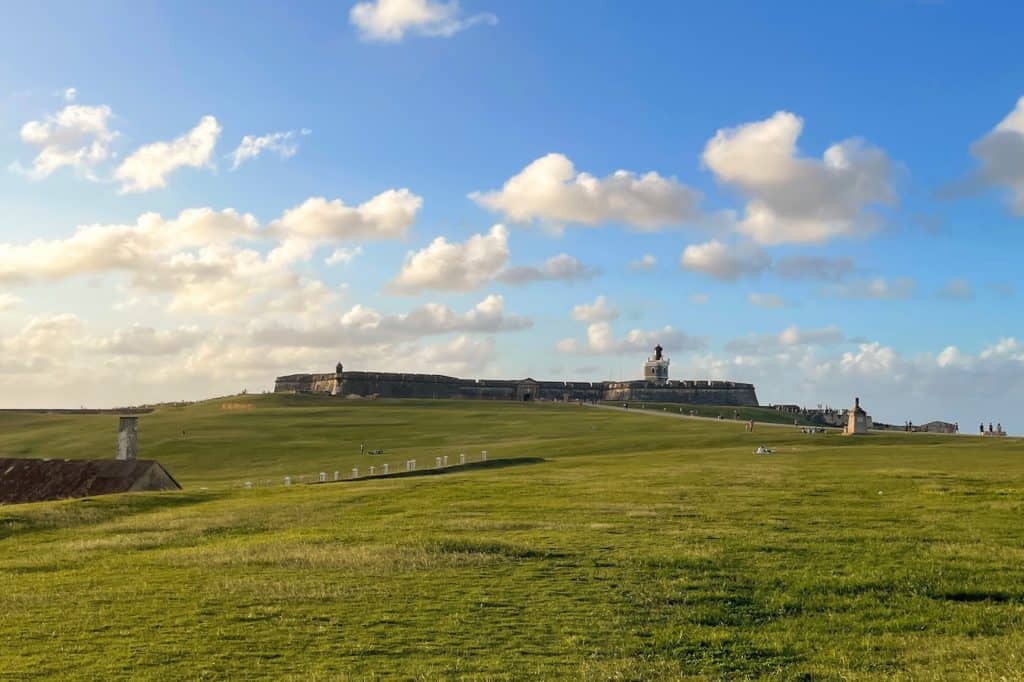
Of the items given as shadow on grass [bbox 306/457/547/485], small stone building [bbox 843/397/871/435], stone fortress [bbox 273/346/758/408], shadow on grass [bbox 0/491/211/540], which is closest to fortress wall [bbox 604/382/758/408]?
stone fortress [bbox 273/346/758/408]

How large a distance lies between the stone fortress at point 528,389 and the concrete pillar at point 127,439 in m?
105

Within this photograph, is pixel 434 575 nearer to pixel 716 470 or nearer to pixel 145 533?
pixel 145 533

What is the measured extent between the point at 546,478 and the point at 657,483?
601 cm

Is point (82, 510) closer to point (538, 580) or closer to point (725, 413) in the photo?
point (538, 580)

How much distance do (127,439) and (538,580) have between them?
39457 millimetres

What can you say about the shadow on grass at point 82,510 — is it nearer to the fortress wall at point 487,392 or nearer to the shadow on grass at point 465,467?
the shadow on grass at point 465,467

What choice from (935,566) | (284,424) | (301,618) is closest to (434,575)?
(301,618)

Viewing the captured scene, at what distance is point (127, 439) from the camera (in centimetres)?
4841

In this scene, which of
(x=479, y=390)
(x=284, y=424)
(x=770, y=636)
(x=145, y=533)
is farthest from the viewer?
(x=479, y=390)

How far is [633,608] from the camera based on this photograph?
13469 millimetres

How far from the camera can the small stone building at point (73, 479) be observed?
39.2 metres

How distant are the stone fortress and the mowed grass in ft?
400

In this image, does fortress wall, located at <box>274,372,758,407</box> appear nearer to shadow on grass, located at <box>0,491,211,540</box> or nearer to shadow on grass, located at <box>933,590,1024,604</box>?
shadow on grass, located at <box>0,491,211,540</box>

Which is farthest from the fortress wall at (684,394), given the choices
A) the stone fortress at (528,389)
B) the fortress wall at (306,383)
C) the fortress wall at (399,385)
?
the fortress wall at (306,383)
